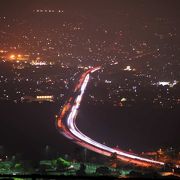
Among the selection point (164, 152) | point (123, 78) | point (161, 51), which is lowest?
point (164, 152)

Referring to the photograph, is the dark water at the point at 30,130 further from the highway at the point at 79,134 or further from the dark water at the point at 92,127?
the highway at the point at 79,134

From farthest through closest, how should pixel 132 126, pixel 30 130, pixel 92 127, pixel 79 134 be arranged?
pixel 132 126 < pixel 92 127 < pixel 30 130 < pixel 79 134

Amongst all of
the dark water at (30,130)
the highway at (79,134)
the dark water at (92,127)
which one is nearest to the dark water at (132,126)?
the dark water at (92,127)

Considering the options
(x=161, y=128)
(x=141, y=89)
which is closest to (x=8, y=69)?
(x=141, y=89)

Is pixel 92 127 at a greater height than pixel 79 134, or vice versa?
pixel 92 127

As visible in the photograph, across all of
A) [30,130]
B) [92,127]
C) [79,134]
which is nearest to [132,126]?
[92,127]

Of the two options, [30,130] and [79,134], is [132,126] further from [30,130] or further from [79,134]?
[30,130]

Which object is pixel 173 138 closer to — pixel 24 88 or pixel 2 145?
pixel 2 145
